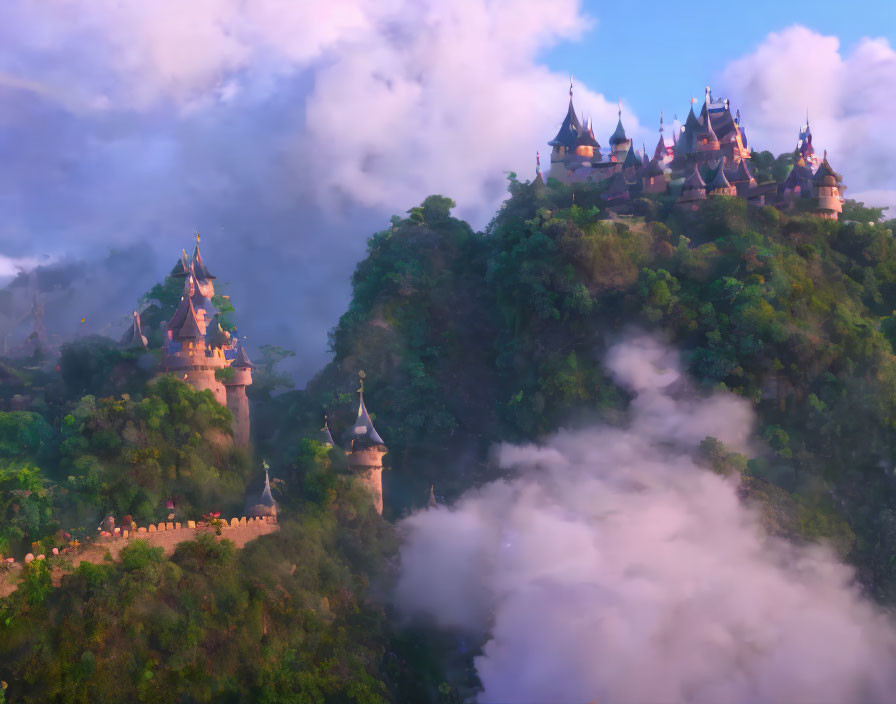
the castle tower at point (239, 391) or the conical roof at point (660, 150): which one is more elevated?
the conical roof at point (660, 150)

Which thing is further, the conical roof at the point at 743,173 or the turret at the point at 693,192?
the conical roof at the point at 743,173

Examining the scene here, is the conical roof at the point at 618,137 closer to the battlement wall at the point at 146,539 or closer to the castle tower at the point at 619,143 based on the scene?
the castle tower at the point at 619,143

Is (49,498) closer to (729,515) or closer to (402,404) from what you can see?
(402,404)

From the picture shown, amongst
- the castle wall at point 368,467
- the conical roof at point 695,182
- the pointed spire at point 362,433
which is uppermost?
the conical roof at point 695,182

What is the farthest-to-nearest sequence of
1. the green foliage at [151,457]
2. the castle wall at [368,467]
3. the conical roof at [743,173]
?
1. the conical roof at [743,173]
2. the castle wall at [368,467]
3. the green foliage at [151,457]

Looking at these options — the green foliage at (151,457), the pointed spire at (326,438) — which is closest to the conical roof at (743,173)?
→ the pointed spire at (326,438)

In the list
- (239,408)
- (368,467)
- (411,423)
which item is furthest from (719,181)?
(239,408)

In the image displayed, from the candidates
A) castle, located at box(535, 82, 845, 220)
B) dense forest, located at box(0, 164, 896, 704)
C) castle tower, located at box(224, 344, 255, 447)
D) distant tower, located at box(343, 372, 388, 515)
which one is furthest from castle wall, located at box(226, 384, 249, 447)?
castle, located at box(535, 82, 845, 220)

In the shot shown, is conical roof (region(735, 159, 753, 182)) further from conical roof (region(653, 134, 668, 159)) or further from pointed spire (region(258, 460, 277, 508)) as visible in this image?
pointed spire (region(258, 460, 277, 508))

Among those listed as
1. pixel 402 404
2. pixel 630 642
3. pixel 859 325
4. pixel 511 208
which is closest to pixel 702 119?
pixel 511 208
